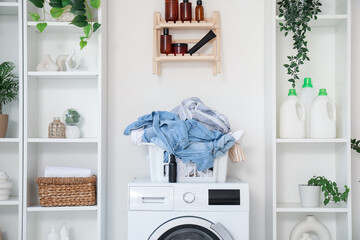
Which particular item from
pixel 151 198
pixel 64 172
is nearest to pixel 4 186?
pixel 64 172

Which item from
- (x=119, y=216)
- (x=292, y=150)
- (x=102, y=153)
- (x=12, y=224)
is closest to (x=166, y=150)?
(x=102, y=153)

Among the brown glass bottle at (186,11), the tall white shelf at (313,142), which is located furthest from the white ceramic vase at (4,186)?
the tall white shelf at (313,142)

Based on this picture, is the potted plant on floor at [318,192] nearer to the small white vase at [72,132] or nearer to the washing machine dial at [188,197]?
the washing machine dial at [188,197]

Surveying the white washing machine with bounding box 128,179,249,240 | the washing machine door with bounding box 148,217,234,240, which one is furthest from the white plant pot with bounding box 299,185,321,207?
the washing machine door with bounding box 148,217,234,240

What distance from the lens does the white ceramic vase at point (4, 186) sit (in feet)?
8.62

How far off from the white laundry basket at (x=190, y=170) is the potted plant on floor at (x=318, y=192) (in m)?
0.53

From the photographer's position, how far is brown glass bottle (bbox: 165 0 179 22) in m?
2.77

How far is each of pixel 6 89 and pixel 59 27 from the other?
498 millimetres

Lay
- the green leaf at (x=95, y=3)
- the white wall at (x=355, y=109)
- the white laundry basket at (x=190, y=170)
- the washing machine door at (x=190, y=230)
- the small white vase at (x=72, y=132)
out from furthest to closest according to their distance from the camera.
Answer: the white wall at (x=355, y=109) < the small white vase at (x=72, y=132) < the green leaf at (x=95, y=3) < the white laundry basket at (x=190, y=170) < the washing machine door at (x=190, y=230)

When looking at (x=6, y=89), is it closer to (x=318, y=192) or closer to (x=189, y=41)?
(x=189, y=41)

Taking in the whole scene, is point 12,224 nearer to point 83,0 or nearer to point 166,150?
point 166,150

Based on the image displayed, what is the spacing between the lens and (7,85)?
2729 millimetres

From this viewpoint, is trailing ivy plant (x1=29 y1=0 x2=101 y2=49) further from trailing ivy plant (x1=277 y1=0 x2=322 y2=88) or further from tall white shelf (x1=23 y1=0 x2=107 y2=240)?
trailing ivy plant (x1=277 y1=0 x2=322 y2=88)

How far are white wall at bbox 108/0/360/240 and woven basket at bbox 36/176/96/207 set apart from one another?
292mm
